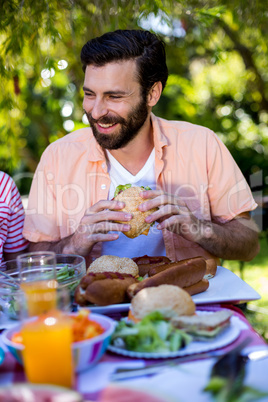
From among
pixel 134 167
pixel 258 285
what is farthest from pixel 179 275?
pixel 258 285

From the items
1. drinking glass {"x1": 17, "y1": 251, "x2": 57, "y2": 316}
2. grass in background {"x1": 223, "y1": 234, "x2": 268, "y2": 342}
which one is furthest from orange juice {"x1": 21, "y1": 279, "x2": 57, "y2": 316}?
grass in background {"x1": 223, "y1": 234, "x2": 268, "y2": 342}

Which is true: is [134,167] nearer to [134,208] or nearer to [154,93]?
[154,93]

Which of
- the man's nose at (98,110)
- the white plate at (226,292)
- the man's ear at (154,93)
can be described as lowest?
the white plate at (226,292)

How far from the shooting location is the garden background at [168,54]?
10.8 feet

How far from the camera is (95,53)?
2.62 m

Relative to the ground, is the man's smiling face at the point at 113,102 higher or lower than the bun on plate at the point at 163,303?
higher

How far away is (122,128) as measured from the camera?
8.91 feet

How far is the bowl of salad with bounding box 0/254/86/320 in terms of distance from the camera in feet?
5.21

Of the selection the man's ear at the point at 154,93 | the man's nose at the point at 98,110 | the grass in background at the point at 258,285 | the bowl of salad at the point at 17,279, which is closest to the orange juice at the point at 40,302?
the bowl of salad at the point at 17,279

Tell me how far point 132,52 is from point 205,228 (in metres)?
1.16

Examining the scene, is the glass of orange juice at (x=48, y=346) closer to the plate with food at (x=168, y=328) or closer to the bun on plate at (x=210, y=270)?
the plate with food at (x=168, y=328)

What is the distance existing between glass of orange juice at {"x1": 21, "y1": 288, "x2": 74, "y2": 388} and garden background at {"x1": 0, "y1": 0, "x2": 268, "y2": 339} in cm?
245

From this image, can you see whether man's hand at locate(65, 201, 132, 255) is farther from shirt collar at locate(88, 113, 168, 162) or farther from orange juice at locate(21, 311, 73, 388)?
orange juice at locate(21, 311, 73, 388)

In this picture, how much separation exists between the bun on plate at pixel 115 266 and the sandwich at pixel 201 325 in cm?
53
